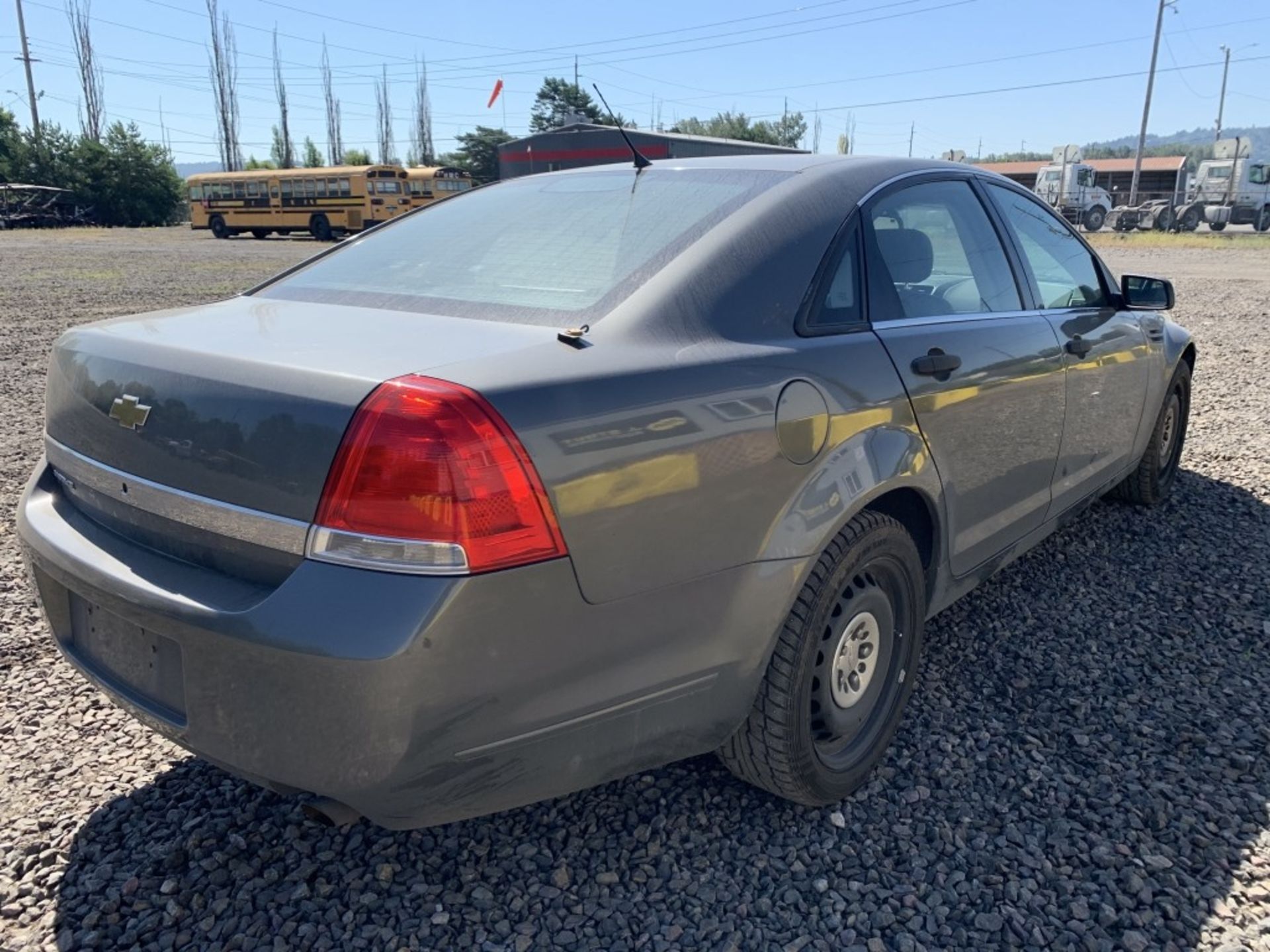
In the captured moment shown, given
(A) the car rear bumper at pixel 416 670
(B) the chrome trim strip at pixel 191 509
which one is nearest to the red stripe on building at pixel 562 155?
(B) the chrome trim strip at pixel 191 509

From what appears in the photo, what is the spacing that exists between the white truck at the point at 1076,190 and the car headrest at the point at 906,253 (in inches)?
1772

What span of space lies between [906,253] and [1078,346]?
984 mm

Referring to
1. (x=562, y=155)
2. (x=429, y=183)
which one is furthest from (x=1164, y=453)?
(x=429, y=183)

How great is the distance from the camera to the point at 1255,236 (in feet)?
111

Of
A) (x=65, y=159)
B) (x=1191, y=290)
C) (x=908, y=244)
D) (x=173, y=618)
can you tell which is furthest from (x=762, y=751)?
(x=65, y=159)

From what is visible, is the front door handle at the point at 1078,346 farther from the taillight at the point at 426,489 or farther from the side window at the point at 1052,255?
the taillight at the point at 426,489

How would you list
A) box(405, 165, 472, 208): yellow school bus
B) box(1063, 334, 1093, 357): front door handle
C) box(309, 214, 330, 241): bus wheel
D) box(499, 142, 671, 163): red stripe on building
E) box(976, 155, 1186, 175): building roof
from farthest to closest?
box(976, 155, 1186, 175): building roof < box(405, 165, 472, 208): yellow school bus < box(309, 214, 330, 241): bus wheel < box(499, 142, 671, 163): red stripe on building < box(1063, 334, 1093, 357): front door handle

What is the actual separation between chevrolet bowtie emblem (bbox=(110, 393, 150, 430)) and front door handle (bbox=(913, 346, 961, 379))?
181cm

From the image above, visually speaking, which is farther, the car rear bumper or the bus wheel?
the bus wheel

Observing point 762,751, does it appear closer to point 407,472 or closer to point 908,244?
point 407,472

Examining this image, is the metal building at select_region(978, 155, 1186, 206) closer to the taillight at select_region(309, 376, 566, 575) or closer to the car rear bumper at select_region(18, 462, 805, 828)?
the car rear bumper at select_region(18, 462, 805, 828)

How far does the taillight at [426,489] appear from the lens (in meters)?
1.60

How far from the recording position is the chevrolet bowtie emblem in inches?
74.9

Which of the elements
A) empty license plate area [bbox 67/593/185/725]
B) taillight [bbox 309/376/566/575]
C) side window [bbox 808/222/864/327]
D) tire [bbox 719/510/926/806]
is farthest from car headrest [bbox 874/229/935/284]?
empty license plate area [bbox 67/593/185/725]
